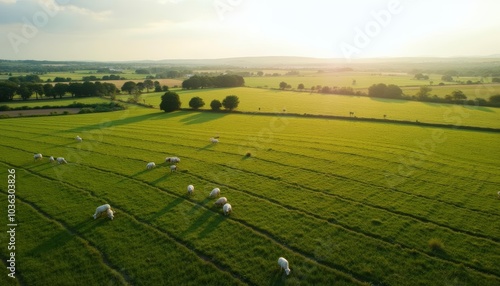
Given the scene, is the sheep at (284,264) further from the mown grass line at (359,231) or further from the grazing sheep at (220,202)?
the grazing sheep at (220,202)

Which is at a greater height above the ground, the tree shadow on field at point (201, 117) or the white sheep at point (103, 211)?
the white sheep at point (103, 211)

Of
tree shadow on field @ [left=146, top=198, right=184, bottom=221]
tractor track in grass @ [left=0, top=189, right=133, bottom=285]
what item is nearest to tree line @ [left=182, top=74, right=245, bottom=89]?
tractor track in grass @ [left=0, top=189, right=133, bottom=285]

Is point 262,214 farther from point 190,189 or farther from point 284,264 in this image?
point 190,189

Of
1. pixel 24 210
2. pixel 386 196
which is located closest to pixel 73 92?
pixel 24 210

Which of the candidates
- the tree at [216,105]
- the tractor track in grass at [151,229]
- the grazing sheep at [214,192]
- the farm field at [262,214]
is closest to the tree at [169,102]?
the tree at [216,105]

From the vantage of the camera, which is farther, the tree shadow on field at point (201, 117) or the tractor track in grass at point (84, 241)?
the tree shadow on field at point (201, 117)

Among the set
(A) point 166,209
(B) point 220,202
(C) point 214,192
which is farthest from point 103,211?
(B) point 220,202

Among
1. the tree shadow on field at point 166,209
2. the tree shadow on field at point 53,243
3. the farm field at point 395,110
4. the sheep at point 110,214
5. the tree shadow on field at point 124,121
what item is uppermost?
the sheep at point 110,214

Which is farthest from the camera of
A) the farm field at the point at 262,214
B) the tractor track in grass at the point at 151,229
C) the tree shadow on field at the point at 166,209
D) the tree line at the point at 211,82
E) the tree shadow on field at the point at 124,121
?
the tree line at the point at 211,82
